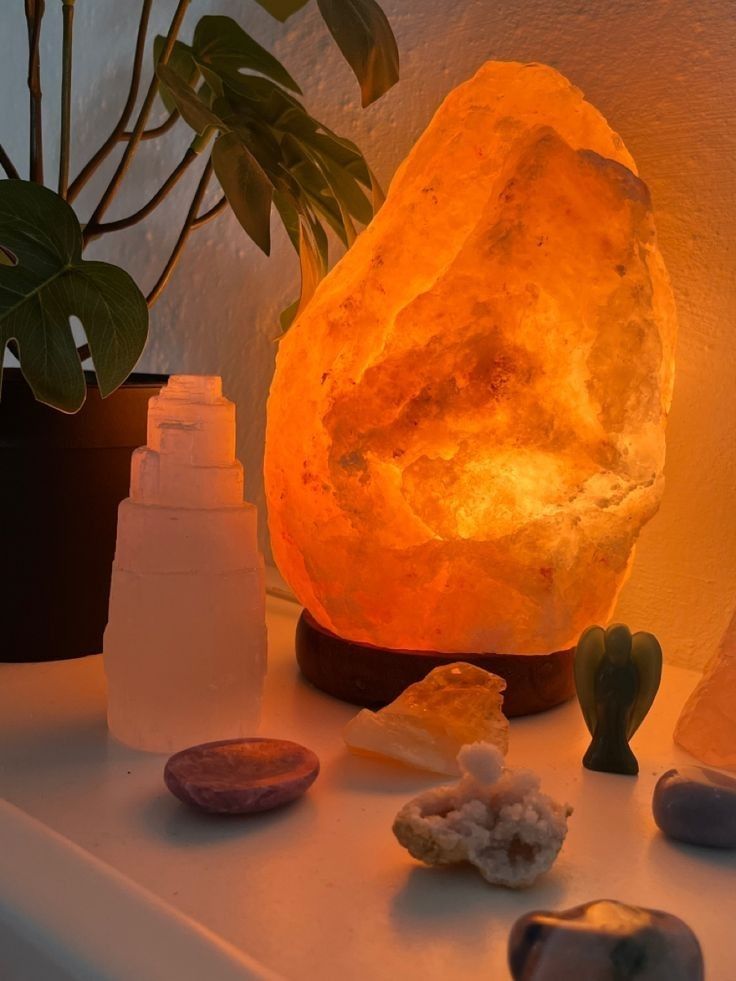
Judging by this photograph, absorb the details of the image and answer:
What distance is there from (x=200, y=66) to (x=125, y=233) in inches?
19.2

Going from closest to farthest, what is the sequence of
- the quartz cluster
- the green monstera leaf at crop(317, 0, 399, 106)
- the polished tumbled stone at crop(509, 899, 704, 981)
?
the polished tumbled stone at crop(509, 899, 704, 981) → the quartz cluster → the green monstera leaf at crop(317, 0, 399, 106)

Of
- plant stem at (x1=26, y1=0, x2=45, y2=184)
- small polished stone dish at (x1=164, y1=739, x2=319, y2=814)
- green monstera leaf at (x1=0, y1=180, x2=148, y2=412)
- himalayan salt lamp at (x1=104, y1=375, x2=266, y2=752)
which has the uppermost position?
plant stem at (x1=26, y1=0, x2=45, y2=184)

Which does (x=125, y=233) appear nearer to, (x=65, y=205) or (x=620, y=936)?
(x=65, y=205)

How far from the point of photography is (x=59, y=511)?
91 cm

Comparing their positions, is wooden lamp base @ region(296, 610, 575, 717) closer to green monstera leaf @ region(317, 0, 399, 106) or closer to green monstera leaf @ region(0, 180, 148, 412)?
green monstera leaf @ region(0, 180, 148, 412)

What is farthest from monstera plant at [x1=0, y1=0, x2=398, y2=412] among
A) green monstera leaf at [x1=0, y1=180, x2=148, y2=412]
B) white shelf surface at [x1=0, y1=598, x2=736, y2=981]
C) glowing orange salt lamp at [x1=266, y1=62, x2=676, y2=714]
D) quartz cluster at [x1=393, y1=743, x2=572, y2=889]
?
quartz cluster at [x1=393, y1=743, x2=572, y2=889]

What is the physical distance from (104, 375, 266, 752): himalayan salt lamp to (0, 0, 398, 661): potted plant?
62mm

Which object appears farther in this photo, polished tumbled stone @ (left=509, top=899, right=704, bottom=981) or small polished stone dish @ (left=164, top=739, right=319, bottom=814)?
small polished stone dish @ (left=164, top=739, right=319, bottom=814)

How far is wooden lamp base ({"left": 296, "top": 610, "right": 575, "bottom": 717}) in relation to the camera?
2.67 feet

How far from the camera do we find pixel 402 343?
80 centimetres

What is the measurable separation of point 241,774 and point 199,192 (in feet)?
1.98

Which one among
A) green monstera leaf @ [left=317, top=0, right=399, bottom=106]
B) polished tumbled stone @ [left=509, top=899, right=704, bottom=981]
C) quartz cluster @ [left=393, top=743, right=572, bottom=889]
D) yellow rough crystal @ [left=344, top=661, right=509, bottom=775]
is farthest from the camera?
green monstera leaf @ [left=317, top=0, right=399, bottom=106]

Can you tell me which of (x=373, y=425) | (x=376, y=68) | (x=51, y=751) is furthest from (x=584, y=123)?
(x=51, y=751)

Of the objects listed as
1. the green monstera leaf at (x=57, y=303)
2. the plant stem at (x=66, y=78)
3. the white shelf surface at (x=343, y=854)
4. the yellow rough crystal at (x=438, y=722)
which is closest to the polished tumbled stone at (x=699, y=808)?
the white shelf surface at (x=343, y=854)
